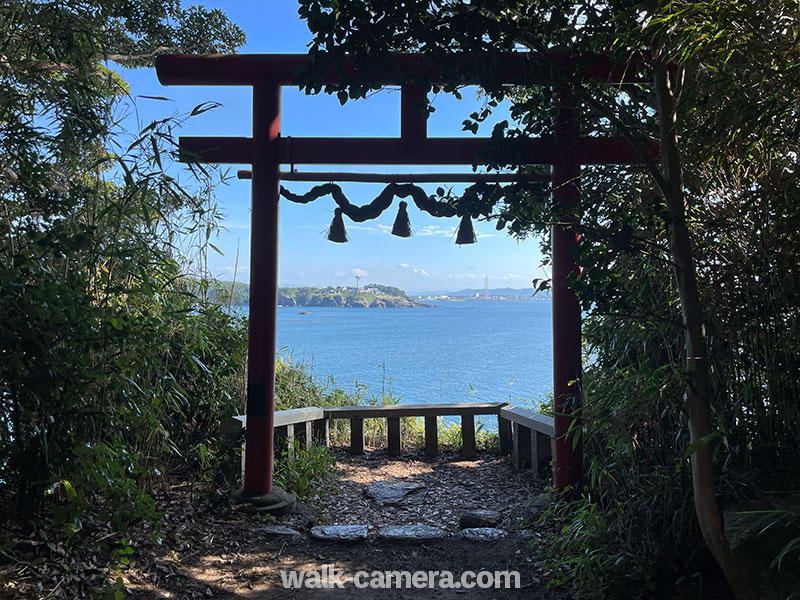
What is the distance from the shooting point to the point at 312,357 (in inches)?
199

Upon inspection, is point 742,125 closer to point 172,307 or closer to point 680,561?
point 680,561

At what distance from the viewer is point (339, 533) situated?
2818 mm

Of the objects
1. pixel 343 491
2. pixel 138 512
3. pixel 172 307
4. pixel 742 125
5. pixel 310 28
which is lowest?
pixel 343 491

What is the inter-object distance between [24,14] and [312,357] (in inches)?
132

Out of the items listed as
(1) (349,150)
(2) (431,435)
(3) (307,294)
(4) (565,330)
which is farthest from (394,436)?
(3) (307,294)

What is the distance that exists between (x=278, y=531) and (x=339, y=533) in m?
0.31

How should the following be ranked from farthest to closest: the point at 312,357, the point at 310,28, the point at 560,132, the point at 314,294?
the point at 314,294, the point at 312,357, the point at 560,132, the point at 310,28

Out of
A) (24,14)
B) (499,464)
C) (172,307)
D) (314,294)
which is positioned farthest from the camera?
(314,294)

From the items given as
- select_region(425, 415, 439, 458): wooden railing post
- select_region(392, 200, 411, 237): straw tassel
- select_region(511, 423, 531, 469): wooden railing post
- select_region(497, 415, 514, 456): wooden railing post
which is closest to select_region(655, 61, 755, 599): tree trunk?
select_region(392, 200, 411, 237): straw tassel

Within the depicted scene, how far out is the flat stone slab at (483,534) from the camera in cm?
282

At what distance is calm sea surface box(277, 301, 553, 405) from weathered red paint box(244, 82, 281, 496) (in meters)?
1.97

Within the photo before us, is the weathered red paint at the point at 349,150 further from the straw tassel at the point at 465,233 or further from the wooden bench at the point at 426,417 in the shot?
the wooden bench at the point at 426,417

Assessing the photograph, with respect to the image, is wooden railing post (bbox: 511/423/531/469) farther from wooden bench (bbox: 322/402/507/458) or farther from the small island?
the small island

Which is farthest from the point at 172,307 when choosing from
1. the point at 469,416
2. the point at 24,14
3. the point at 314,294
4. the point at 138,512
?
the point at 314,294
